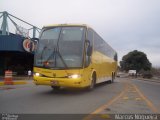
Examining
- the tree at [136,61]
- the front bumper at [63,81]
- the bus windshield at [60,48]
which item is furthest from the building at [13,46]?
the tree at [136,61]

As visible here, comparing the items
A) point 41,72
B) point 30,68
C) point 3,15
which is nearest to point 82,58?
point 41,72

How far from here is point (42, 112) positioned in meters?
9.26

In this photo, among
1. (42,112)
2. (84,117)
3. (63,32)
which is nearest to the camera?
(84,117)

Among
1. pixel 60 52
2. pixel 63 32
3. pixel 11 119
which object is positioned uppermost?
pixel 63 32

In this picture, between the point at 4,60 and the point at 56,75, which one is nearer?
the point at 56,75

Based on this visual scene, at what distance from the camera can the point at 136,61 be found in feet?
333

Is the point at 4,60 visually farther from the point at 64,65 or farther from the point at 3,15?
the point at 64,65

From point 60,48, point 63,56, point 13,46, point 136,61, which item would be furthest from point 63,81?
point 136,61

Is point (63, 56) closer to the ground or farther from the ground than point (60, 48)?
closer to the ground

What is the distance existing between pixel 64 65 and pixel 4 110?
557 cm

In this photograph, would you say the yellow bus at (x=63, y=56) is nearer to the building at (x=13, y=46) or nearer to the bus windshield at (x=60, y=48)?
the bus windshield at (x=60, y=48)

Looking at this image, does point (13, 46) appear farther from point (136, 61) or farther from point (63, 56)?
point (136, 61)

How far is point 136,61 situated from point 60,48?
88477mm

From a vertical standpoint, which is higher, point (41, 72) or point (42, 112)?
point (41, 72)
